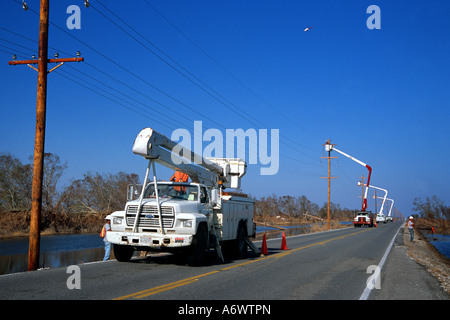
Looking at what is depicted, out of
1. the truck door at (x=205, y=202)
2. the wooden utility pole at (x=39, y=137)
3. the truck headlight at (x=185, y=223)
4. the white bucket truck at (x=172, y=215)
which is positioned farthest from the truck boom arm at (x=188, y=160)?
the wooden utility pole at (x=39, y=137)

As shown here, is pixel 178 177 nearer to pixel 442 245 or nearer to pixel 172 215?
pixel 172 215

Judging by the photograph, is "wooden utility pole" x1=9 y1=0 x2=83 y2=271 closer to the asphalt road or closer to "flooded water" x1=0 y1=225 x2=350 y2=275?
the asphalt road

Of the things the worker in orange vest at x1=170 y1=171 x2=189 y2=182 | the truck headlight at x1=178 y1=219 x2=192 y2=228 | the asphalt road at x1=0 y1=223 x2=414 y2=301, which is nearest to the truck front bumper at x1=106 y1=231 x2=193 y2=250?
the truck headlight at x1=178 y1=219 x2=192 y2=228

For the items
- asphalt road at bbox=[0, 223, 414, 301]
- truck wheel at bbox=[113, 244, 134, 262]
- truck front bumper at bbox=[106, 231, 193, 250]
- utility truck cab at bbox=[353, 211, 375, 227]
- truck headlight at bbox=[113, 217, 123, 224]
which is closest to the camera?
asphalt road at bbox=[0, 223, 414, 301]

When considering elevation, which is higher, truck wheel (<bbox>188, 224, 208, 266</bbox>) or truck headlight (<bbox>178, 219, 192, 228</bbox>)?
truck headlight (<bbox>178, 219, 192, 228</bbox>)

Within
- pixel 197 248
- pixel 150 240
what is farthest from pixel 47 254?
pixel 197 248

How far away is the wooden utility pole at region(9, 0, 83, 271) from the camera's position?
12.7 meters

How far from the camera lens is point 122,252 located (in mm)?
13281

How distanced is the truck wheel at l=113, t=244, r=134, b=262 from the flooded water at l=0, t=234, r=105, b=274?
6.97 metres

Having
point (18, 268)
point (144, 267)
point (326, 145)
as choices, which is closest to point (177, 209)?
point (144, 267)
